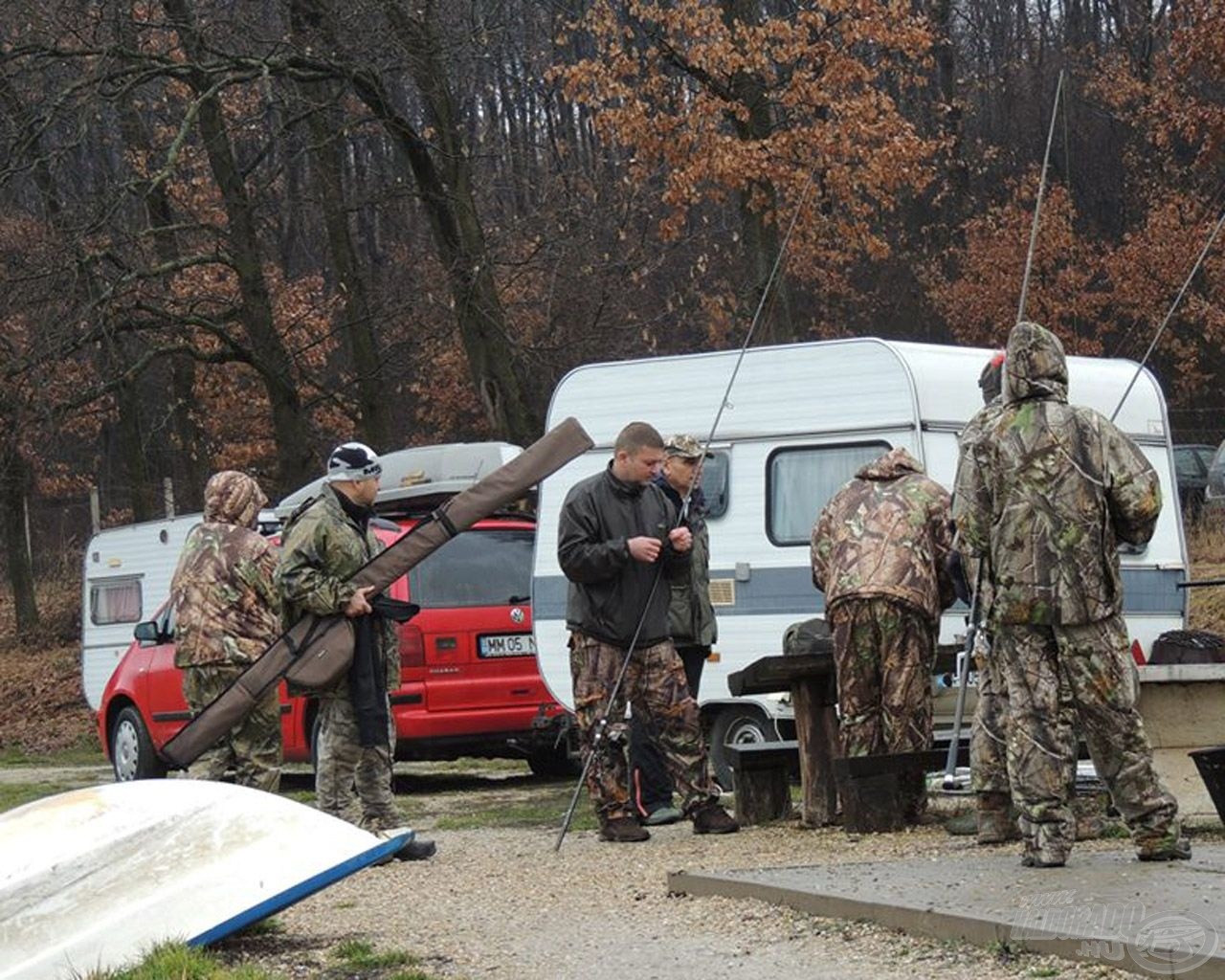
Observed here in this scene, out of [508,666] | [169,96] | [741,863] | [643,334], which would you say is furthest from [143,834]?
[169,96]

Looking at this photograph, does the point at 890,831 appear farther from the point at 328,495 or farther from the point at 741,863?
the point at 328,495

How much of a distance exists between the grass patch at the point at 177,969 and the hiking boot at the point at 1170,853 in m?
2.99

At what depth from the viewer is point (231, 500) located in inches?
440

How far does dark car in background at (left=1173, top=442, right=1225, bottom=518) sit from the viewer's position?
104 feet

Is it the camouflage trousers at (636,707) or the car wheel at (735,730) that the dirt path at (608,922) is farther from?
the car wheel at (735,730)

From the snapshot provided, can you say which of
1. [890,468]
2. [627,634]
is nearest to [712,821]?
[627,634]

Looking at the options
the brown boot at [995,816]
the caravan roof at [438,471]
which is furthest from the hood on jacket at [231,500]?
the caravan roof at [438,471]

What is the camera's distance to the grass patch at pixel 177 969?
6.51 metres

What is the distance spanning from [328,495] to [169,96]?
19.6 m

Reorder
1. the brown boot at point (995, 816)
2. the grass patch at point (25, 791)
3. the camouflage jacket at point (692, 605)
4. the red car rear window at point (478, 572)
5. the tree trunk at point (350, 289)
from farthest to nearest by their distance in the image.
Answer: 1. the tree trunk at point (350, 289)
2. the grass patch at point (25, 791)
3. the red car rear window at point (478, 572)
4. the camouflage jacket at point (692, 605)
5. the brown boot at point (995, 816)

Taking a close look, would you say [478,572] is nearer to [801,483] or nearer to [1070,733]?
[801,483]

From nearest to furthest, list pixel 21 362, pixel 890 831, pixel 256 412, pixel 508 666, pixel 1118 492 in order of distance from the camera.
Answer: pixel 1118 492 → pixel 890 831 → pixel 508 666 → pixel 21 362 → pixel 256 412

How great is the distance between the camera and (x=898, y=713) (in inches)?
396

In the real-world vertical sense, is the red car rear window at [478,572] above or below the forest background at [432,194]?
below
